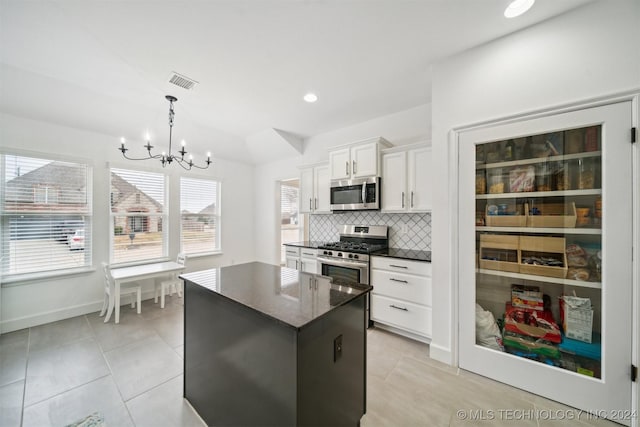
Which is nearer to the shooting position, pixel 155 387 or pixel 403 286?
pixel 155 387

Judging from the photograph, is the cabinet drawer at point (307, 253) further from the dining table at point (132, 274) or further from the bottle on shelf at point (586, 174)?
the bottle on shelf at point (586, 174)

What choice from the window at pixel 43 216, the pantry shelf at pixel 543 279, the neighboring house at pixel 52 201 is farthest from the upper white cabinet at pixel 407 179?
the window at pixel 43 216

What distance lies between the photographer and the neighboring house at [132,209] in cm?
355

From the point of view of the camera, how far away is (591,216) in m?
1.63

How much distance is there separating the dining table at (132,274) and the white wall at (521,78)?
361 centimetres

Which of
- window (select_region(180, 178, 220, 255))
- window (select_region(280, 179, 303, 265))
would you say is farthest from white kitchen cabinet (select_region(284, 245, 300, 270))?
window (select_region(280, 179, 303, 265))

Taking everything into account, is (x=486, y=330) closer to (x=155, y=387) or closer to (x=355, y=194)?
(x=355, y=194)

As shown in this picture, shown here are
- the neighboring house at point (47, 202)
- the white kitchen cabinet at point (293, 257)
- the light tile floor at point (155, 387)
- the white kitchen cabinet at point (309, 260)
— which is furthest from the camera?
the white kitchen cabinet at point (293, 257)

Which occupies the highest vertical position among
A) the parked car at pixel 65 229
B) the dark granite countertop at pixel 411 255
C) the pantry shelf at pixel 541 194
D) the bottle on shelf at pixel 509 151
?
the bottle on shelf at pixel 509 151

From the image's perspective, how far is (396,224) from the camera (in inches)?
130

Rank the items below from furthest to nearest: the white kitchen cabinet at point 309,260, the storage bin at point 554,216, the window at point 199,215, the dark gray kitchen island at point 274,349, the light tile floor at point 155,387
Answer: the window at point 199,215 < the white kitchen cabinet at point 309,260 < the storage bin at point 554,216 < the light tile floor at point 155,387 < the dark gray kitchen island at point 274,349

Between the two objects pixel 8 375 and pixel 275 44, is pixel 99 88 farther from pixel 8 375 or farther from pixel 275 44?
pixel 8 375

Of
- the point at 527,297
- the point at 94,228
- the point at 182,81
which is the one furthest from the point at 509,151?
the point at 94,228

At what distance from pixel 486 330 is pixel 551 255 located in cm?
81
